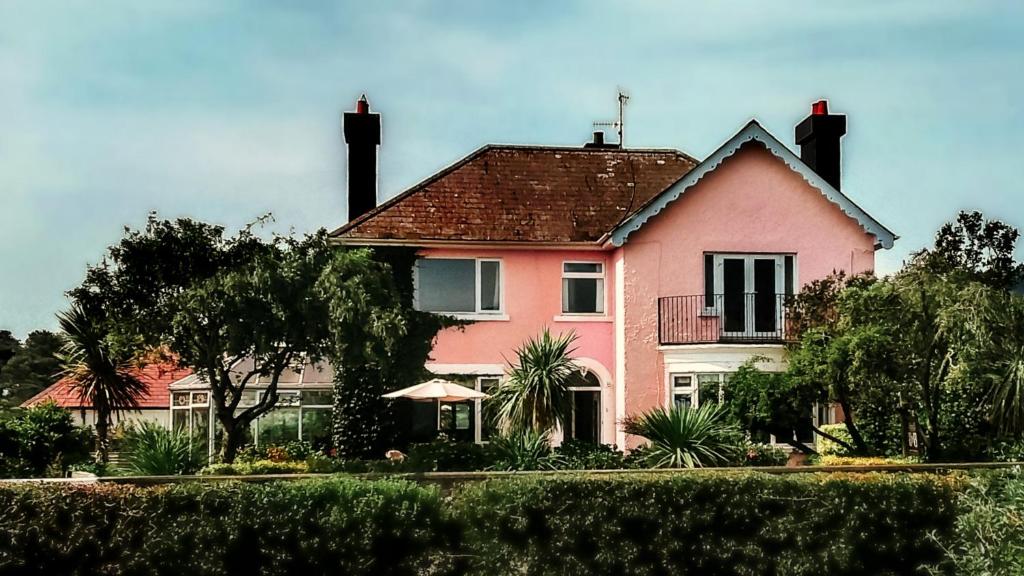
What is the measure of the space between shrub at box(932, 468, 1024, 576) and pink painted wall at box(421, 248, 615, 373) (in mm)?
16557

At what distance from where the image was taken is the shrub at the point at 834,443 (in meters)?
24.3

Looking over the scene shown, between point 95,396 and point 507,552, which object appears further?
point 95,396

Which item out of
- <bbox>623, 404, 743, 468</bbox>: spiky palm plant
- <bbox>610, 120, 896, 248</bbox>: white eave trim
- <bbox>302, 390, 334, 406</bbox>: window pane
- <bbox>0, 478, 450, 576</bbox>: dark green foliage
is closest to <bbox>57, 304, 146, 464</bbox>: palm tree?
<bbox>302, 390, 334, 406</bbox>: window pane

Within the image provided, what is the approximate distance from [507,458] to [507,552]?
7.08 meters

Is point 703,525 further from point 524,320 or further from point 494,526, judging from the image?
point 524,320

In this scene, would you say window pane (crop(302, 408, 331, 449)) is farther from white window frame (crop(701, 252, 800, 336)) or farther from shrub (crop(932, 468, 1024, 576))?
shrub (crop(932, 468, 1024, 576))

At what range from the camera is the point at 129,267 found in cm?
2247

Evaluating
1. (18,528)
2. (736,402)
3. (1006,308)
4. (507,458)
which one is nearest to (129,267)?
(507,458)

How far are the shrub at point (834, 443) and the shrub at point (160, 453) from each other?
1233 cm

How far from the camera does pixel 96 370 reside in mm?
32125

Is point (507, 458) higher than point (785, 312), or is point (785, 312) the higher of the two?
point (785, 312)

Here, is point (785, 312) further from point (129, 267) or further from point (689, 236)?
point (129, 267)

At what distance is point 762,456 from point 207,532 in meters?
11.7

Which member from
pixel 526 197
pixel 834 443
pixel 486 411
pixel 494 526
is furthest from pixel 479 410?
pixel 494 526
